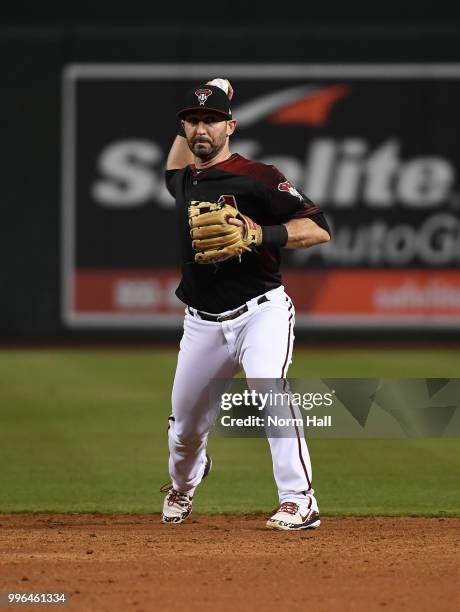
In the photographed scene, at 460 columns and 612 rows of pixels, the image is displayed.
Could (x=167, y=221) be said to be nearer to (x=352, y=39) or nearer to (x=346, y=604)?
(x=352, y=39)

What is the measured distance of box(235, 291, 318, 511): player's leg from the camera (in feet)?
19.7

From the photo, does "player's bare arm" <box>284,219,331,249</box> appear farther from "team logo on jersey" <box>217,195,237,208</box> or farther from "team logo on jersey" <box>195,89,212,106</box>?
"team logo on jersey" <box>195,89,212,106</box>

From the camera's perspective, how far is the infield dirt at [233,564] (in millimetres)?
4746

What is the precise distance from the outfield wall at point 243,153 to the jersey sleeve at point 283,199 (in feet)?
34.0

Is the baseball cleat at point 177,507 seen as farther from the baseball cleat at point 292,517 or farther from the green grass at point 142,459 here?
the baseball cleat at point 292,517

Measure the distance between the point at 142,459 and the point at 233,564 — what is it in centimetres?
361

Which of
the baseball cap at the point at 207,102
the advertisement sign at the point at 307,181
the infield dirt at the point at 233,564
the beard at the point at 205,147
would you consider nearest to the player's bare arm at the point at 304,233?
the beard at the point at 205,147

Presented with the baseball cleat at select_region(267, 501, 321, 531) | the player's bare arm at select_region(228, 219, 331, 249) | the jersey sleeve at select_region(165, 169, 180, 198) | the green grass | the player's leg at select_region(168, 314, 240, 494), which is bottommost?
the green grass

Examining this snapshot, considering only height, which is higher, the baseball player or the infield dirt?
the baseball player

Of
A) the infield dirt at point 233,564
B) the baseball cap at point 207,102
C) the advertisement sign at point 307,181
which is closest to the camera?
the infield dirt at point 233,564

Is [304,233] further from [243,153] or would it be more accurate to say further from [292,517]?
[243,153]

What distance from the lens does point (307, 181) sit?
16.9 metres

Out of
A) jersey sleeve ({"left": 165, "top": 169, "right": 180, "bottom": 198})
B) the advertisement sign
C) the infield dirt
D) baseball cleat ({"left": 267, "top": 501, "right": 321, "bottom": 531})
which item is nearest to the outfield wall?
the advertisement sign

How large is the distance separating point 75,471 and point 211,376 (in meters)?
2.51
